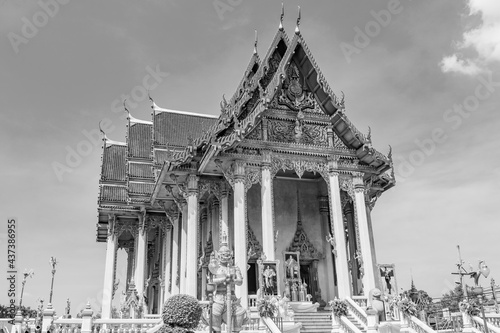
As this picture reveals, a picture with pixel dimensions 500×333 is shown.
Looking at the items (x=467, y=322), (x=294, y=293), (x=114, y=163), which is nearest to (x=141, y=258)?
(x=114, y=163)

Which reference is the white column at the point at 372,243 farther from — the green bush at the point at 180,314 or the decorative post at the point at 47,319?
the green bush at the point at 180,314

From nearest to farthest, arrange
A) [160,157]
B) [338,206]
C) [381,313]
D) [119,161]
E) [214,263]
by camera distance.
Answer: [214,263]
[381,313]
[338,206]
[160,157]
[119,161]

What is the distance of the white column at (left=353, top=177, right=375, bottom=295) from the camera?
14609mm

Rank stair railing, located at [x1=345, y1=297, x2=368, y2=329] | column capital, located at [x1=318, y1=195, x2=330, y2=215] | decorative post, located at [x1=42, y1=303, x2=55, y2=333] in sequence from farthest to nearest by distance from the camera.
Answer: column capital, located at [x1=318, y1=195, x2=330, y2=215], stair railing, located at [x1=345, y1=297, x2=368, y2=329], decorative post, located at [x1=42, y1=303, x2=55, y2=333]

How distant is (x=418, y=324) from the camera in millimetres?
11844

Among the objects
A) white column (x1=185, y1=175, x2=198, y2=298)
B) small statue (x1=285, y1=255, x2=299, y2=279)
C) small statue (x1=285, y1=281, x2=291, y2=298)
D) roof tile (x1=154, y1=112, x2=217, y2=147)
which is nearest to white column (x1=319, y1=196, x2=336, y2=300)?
small statue (x1=285, y1=255, x2=299, y2=279)

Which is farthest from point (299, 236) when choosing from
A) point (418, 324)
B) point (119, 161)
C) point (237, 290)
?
point (119, 161)

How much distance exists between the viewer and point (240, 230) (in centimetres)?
1389

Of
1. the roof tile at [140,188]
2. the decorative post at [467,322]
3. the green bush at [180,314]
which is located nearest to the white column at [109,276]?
the roof tile at [140,188]

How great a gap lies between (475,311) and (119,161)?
18963 millimetres

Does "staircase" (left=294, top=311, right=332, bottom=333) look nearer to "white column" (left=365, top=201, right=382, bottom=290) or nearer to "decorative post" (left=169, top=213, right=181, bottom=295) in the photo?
"white column" (left=365, top=201, right=382, bottom=290)

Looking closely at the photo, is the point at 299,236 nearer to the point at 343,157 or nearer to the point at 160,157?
the point at 343,157

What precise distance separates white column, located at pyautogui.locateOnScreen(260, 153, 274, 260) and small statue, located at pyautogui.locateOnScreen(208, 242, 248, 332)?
13.7ft

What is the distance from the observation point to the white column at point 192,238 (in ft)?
46.8
